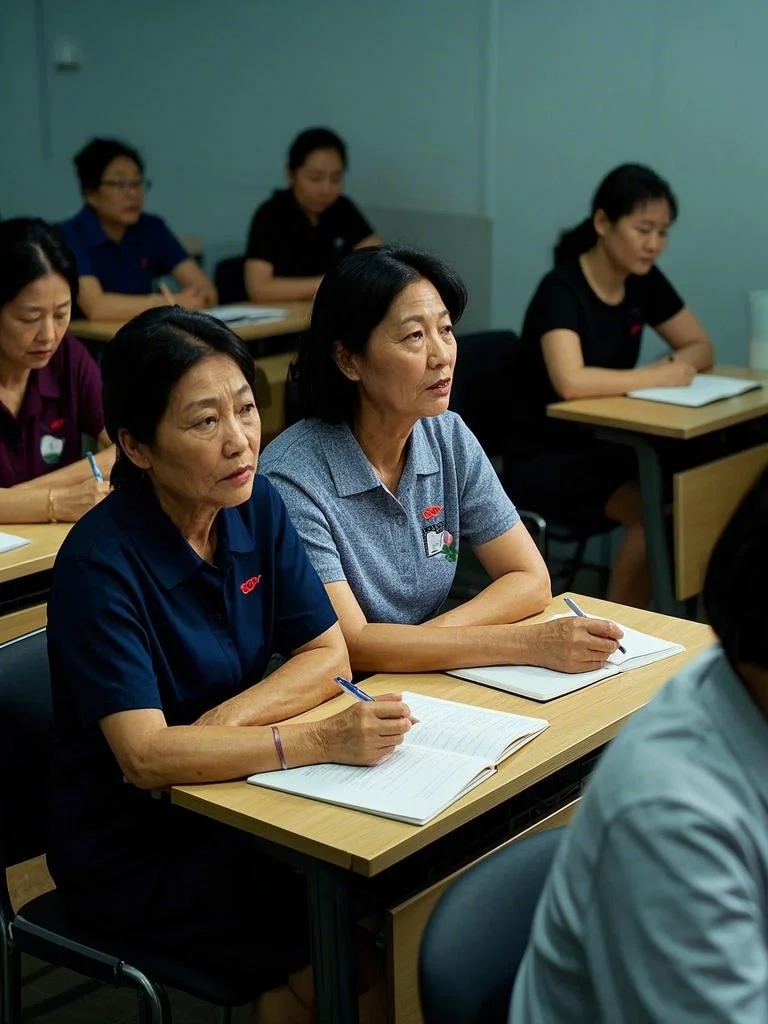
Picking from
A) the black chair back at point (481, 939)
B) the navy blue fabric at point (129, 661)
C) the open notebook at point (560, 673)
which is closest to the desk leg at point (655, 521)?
the open notebook at point (560, 673)

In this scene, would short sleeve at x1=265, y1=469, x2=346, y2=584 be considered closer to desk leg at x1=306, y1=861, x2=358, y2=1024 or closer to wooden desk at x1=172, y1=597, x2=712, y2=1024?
wooden desk at x1=172, y1=597, x2=712, y2=1024

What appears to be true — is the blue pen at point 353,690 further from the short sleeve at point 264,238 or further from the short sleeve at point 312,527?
the short sleeve at point 264,238

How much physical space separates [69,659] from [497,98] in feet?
12.7

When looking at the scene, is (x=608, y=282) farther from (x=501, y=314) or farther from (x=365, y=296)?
(x=365, y=296)

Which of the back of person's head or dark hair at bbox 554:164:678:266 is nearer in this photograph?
the back of person's head

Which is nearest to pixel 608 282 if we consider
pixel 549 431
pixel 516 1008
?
pixel 549 431

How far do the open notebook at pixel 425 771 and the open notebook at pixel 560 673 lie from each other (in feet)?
0.35

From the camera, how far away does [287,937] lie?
5.77 ft

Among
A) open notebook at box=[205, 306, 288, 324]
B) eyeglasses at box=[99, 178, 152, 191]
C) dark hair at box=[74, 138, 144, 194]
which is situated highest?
dark hair at box=[74, 138, 144, 194]

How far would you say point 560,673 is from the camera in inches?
78.7

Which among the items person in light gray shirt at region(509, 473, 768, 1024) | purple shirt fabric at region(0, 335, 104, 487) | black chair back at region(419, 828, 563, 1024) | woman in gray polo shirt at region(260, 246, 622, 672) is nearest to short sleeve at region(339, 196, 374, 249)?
purple shirt fabric at region(0, 335, 104, 487)

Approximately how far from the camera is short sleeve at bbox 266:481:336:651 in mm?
1972

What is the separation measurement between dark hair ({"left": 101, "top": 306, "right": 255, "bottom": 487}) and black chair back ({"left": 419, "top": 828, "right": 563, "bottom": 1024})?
786 millimetres

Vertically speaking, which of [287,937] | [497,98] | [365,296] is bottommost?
[287,937]
